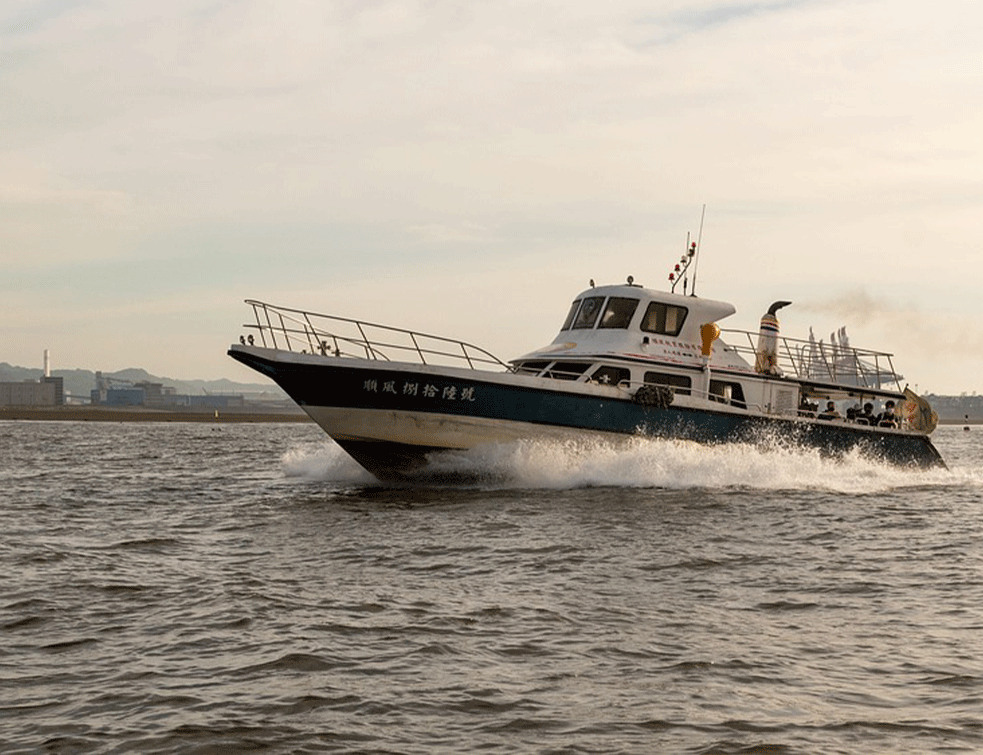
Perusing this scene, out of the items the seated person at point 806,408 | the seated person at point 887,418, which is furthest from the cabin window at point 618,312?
the seated person at point 887,418

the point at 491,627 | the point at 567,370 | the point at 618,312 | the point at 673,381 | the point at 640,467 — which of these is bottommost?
the point at 491,627

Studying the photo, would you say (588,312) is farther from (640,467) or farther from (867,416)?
(867,416)

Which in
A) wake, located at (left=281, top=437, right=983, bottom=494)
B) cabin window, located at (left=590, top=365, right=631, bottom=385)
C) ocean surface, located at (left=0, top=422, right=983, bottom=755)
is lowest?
ocean surface, located at (left=0, top=422, right=983, bottom=755)

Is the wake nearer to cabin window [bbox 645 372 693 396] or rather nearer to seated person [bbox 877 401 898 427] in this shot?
cabin window [bbox 645 372 693 396]

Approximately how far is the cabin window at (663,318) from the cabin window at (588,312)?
3.72 feet

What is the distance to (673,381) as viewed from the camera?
78.2 feet

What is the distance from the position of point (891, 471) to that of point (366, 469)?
13287 millimetres

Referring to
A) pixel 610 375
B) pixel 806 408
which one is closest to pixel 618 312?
pixel 610 375

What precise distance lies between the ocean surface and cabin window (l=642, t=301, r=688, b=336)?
5.33 m

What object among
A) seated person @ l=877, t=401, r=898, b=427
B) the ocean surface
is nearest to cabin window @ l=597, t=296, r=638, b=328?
the ocean surface

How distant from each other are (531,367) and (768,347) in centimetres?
632

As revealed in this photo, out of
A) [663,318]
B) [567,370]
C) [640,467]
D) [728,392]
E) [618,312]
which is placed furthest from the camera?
[728,392]

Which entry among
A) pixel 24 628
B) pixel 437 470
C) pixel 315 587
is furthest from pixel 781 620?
pixel 437 470

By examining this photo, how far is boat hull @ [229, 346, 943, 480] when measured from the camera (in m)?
21.1
